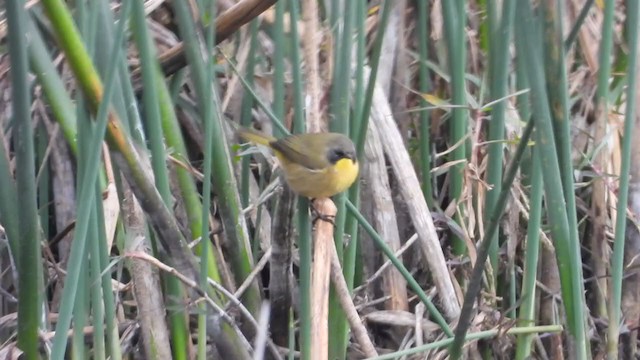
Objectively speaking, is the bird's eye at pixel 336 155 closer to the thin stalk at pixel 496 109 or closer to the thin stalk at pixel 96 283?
the thin stalk at pixel 496 109

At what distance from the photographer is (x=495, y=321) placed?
1.95m

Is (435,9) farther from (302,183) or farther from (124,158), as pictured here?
(124,158)

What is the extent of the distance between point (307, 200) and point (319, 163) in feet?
0.79

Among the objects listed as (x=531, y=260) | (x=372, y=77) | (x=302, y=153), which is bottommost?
(x=531, y=260)

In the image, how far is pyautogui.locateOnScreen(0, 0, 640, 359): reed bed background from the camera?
1.34m

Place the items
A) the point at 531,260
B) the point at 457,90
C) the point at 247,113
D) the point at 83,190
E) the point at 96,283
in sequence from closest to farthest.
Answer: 1. the point at 83,190
2. the point at 96,283
3. the point at 531,260
4. the point at 457,90
5. the point at 247,113

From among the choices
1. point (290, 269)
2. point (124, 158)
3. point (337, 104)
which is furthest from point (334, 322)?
point (124, 158)

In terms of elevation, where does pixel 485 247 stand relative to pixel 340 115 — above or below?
below

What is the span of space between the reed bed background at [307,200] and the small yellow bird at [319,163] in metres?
0.03

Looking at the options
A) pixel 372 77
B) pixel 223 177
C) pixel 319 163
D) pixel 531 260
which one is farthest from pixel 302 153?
pixel 531 260

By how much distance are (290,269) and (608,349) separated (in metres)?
0.62

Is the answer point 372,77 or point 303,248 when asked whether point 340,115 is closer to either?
point 372,77

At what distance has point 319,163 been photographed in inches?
70.9

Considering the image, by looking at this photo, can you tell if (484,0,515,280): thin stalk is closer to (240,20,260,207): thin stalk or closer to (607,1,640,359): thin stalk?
(607,1,640,359): thin stalk
